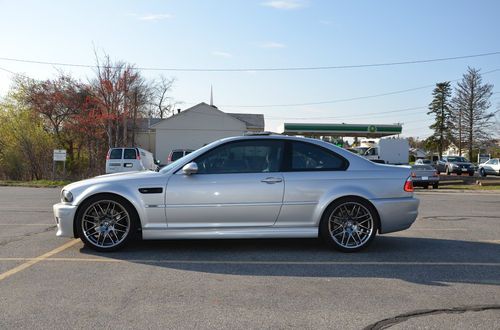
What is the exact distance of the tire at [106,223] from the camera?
6.54 metres

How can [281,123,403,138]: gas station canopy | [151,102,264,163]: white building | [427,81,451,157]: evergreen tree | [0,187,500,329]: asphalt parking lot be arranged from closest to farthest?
[0,187,500,329]: asphalt parking lot
[151,102,264,163]: white building
[281,123,403,138]: gas station canopy
[427,81,451,157]: evergreen tree

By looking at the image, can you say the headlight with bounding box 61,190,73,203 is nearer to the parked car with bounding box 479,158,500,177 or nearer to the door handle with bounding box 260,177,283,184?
the door handle with bounding box 260,177,283,184

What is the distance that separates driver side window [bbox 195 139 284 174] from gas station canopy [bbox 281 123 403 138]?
4076 cm

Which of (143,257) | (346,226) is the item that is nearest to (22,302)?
(143,257)

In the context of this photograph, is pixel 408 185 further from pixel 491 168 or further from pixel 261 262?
pixel 491 168

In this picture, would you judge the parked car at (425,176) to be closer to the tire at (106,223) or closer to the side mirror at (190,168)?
the side mirror at (190,168)

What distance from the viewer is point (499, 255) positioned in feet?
21.6

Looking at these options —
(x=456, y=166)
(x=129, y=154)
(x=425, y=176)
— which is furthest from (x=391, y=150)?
(x=129, y=154)

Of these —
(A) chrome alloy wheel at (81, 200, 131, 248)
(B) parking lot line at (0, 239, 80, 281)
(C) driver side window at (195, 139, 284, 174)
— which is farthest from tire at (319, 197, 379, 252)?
(B) parking lot line at (0, 239, 80, 281)

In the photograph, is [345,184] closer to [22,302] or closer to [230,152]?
[230,152]

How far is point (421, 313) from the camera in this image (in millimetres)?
4254

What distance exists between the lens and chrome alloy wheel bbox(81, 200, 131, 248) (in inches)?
259

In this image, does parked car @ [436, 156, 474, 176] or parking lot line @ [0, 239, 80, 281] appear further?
parked car @ [436, 156, 474, 176]

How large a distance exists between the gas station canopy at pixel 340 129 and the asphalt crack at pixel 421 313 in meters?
43.2
